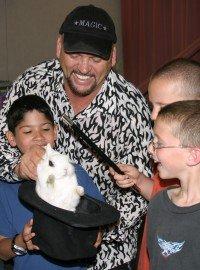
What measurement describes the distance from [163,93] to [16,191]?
0.74m

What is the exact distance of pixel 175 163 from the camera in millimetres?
1572

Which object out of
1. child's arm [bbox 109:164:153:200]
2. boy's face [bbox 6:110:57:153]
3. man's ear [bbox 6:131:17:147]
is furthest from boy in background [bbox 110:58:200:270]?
man's ear [bbox 6:131:17:147]

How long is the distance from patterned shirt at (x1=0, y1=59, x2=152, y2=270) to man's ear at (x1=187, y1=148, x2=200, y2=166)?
0.58m

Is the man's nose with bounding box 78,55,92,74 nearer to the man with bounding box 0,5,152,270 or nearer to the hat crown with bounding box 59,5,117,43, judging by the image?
the man with bounding box 0,5,152,270

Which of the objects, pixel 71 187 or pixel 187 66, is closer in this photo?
pixel 71 187

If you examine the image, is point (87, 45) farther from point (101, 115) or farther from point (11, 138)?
point (11, 138)

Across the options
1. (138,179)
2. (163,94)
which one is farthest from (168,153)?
(138,179)

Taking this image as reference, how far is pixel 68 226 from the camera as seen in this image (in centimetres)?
158

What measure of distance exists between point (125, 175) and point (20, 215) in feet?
1.53

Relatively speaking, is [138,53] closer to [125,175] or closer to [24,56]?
[24,56]

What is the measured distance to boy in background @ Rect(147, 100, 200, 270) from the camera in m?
1.51

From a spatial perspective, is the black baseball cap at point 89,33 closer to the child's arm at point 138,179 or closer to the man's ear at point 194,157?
the child's arm at point 138,179

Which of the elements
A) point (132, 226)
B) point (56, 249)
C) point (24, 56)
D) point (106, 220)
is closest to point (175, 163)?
point (106, 220)

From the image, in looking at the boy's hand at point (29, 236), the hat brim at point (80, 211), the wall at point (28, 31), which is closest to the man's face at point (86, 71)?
the hat brim at point (80, 211)
